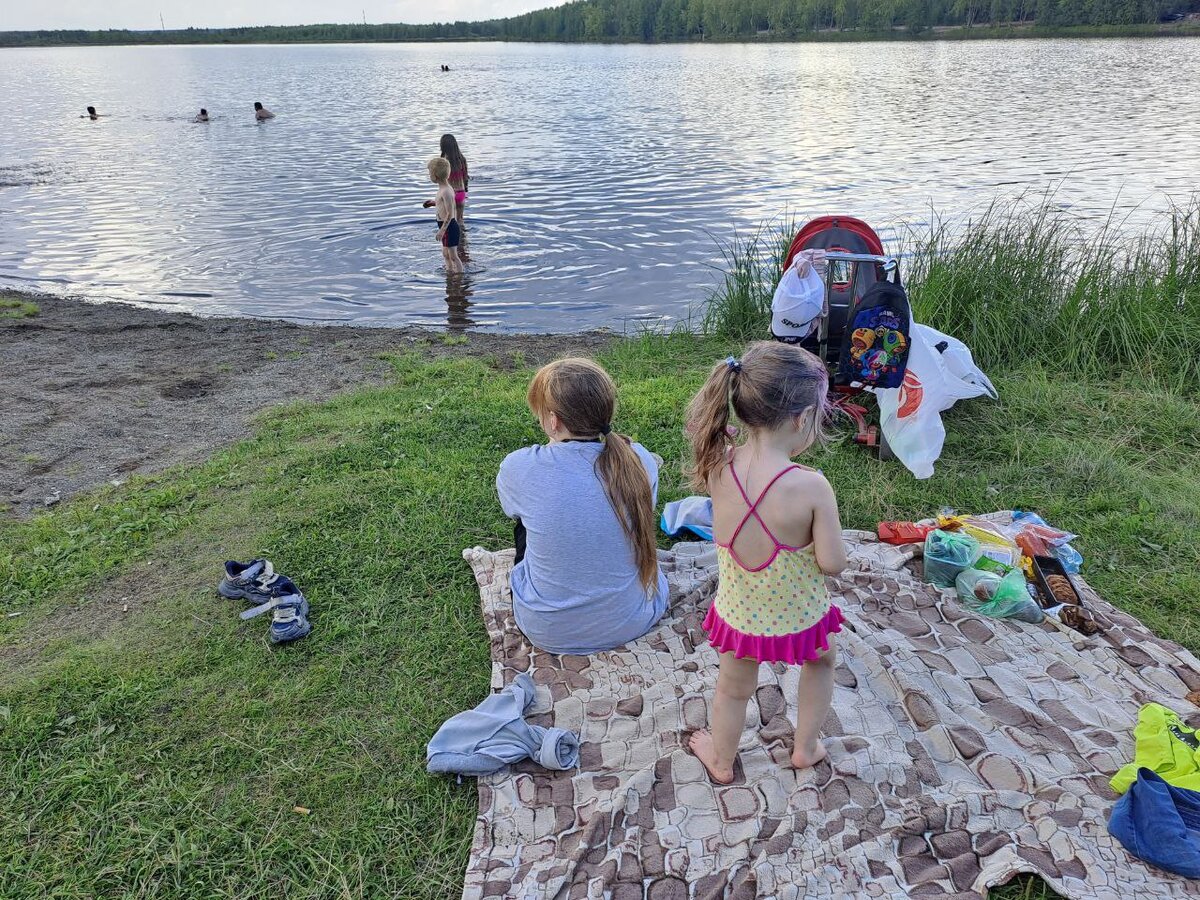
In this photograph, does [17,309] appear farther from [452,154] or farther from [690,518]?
[690,518]

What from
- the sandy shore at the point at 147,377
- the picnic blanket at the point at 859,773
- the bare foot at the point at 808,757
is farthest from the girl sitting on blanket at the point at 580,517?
the sandy shore at the point at 147,377

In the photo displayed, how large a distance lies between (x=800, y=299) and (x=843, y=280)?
0.89 metres

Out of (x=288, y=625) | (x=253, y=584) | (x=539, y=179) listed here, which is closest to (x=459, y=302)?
(x=253, y=584)

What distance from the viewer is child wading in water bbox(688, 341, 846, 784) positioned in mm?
2422

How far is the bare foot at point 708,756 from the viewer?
2.86 metres

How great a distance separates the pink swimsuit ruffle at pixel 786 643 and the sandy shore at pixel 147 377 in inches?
174

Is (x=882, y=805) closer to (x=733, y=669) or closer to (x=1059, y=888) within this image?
(x=1059, y=888)

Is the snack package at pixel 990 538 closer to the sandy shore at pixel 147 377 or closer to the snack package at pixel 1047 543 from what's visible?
the snack package at pixel 1047 543

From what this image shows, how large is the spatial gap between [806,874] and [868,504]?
2684mm

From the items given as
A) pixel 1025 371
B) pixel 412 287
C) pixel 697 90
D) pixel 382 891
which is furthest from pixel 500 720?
pixel 697 90

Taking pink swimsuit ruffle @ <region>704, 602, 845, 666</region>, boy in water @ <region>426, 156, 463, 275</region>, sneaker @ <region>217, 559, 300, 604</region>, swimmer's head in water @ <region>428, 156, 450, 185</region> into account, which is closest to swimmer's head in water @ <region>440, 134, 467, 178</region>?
boy in water @ <region>426, 156, 463, 275</region>

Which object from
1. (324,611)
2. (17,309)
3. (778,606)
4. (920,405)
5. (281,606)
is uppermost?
(778,606)

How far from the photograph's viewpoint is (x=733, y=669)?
8.74ft

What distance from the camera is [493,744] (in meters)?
2.96
